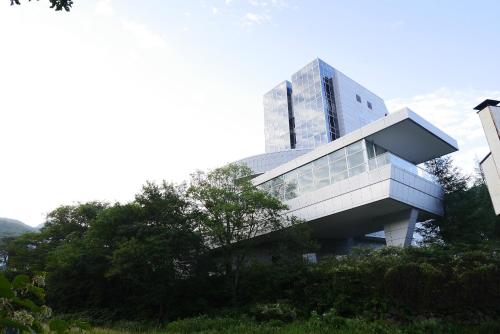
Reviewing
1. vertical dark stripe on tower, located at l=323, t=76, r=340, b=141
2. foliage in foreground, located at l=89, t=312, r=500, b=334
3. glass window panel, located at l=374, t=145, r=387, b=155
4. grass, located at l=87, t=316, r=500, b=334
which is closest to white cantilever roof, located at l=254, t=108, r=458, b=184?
glass window panel, located at l=374, t=145, r=387, b=155

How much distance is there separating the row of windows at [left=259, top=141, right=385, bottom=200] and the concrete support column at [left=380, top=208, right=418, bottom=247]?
12.1 ft

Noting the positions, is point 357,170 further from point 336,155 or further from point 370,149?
point 336,155

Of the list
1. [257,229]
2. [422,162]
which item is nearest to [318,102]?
[422,162]

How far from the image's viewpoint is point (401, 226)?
21406mm

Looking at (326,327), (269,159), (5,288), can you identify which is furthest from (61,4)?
(269,159)

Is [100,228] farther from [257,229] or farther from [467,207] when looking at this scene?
[467,207]

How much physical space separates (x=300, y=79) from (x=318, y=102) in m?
7.68

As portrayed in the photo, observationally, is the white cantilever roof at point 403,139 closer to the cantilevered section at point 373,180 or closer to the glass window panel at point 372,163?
the cantilevered section at point 373,180

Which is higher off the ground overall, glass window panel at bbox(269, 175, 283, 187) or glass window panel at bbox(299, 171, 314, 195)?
glass window panel at bbox(269, 175, 283, 187)

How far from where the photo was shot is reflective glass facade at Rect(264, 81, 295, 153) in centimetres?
6581

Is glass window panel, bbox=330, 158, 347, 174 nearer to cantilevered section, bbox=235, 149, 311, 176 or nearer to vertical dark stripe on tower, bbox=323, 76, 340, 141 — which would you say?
cantilevered section, bbox=235, 149, 311, 176

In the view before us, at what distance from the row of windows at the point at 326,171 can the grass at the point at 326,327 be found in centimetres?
1037

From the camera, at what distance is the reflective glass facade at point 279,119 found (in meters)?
65.8

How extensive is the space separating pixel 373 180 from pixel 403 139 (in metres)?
4.26
